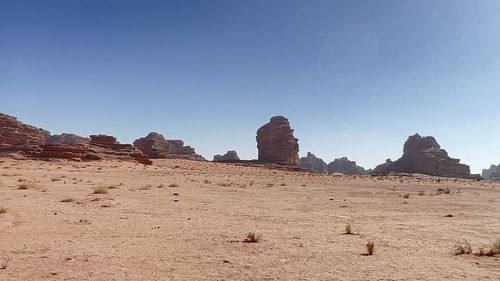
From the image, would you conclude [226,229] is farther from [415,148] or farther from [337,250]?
[415,148]

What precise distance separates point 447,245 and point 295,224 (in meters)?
4.29

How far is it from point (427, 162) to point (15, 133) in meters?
112

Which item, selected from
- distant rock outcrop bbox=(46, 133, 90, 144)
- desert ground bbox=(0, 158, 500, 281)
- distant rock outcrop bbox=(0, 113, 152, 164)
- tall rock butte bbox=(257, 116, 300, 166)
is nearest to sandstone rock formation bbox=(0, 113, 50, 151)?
distant rock outcrop bbox=(0, 113, 152, 164)

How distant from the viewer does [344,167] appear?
19238 centimetres

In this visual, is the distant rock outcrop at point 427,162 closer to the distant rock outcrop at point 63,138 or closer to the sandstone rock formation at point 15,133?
the sandstone rock formation at point 15,133

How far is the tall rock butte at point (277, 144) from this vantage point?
11969cm

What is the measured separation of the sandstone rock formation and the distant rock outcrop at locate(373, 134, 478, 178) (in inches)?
3987

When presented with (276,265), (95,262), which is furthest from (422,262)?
(95,262)

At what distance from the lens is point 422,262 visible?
308 inches

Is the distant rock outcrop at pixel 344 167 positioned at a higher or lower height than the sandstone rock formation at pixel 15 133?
higher

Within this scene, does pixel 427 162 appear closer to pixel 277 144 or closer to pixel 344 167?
pixel 277 144

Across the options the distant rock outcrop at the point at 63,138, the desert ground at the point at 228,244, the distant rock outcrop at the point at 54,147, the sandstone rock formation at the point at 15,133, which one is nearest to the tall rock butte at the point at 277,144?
the distant rock outcrop at the point at 54,147

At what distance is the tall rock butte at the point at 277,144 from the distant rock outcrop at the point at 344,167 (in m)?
72.0

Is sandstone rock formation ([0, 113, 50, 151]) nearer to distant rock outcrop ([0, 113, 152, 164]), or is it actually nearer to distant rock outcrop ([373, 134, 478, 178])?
distant rock outcrop ([0, 113, 152, 164])
